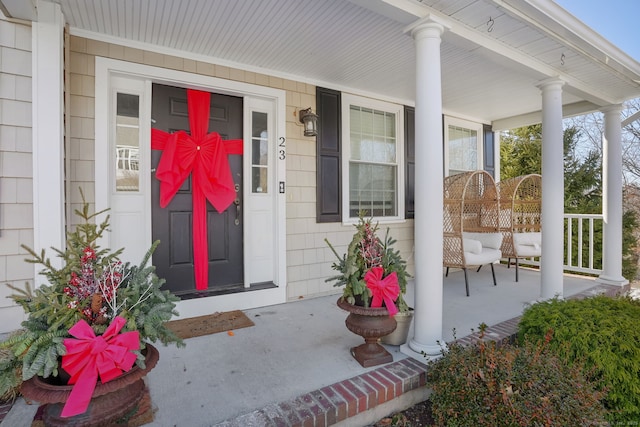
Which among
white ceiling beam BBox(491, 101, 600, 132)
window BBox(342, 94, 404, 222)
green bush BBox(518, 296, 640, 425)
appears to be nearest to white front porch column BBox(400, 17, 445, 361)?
→ green bush BBox(518, 296, 640, 425)

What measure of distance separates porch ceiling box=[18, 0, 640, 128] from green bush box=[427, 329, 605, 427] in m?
2.27

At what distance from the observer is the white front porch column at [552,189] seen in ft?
11.1

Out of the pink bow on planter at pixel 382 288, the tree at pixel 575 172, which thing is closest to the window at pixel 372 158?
the pink bow on planter at pixel 382 288

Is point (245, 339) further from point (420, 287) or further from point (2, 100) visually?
point (2, 100)

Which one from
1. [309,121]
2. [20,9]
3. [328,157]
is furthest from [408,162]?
[20,9]

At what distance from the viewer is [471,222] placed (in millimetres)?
5059

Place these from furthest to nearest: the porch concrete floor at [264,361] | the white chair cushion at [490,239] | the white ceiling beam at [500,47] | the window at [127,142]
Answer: the white chair cushion at [490,239], the window at [127,142], the white ceiling beam at [500,47], the porch concrete floor at [264,361]

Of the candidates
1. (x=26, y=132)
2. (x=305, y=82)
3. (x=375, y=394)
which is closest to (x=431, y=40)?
(x=305, y=82)

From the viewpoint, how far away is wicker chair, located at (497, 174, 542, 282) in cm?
464

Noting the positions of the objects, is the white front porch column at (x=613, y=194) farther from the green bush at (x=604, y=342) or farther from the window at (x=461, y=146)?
the green bush at (x=604, y=342)

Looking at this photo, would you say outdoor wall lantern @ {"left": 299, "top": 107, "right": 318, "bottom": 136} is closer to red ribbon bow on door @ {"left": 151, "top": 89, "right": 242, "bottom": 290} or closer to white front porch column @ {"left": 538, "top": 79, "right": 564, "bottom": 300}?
red ribbon bow on door @ {"left": 151, "top": 89, "right": 242, "bottom": 290}

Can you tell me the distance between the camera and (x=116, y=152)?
9.82 ft

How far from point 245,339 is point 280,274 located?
1033 mm

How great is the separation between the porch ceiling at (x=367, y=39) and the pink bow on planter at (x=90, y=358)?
7.53ft
